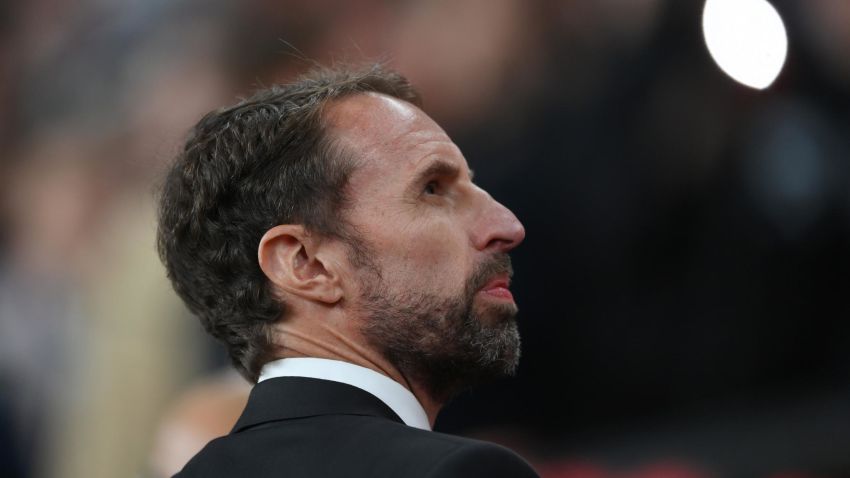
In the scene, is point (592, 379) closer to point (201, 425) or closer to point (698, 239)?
point (698, 239)

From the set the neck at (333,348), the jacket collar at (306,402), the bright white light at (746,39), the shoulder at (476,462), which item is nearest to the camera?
the shoulder at (476,462)

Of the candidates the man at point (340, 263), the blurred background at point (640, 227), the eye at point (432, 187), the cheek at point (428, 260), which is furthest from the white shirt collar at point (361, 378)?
the blurred background at point (640, 227)

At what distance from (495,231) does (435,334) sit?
17 cm

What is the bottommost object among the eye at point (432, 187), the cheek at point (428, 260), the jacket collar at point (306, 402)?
the jacket collar at point (306, 402)

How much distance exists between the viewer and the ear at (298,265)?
147 centimetres

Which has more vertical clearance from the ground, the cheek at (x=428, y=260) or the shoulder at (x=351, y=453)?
the cheek at (x=428, y=260)

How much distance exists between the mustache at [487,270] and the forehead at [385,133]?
15 cm

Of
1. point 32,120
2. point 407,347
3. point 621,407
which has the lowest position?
point 407,347

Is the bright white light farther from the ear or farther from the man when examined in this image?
the ear

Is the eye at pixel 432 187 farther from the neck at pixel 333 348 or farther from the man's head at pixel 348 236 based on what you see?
the neck at pixel 333 348

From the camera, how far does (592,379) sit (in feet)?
8.55

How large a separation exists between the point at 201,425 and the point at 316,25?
1.60 meters

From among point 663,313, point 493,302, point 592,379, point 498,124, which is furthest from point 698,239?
Result: point 493,302

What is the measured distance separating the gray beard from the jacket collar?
A: 102 millimetres
